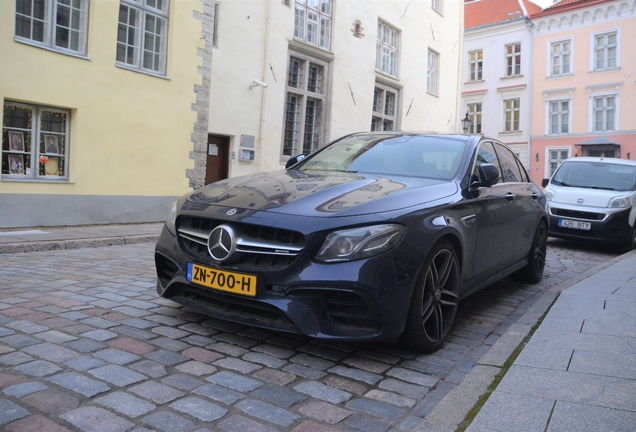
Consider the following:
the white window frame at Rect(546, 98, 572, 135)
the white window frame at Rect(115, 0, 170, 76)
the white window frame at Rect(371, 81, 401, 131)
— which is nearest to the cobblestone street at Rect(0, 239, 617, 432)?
the white window frame at Rect(115, 0, 170, 76)

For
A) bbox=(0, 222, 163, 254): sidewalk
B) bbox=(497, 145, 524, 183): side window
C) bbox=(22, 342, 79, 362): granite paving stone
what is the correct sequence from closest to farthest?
bbox=(22, 342, 79, 362): granite paving stone, bbox=(497, 145, 524, 183): side window, bbox=(0, 222, 163, 254): sidewalk

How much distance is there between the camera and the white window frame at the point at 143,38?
460 inches

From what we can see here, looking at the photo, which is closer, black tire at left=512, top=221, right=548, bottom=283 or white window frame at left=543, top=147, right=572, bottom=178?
black tire at left=512, top=221, right=548, bottom=283

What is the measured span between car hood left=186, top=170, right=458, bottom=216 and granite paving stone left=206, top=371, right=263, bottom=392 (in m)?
0.97

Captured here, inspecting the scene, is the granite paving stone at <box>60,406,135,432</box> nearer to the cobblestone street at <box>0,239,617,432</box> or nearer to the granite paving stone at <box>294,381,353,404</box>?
the cobblestone street at <box>0,239,617,432</box>

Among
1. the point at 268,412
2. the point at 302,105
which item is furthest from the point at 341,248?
the point at 302,105

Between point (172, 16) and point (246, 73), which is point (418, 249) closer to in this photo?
point (172, 16)

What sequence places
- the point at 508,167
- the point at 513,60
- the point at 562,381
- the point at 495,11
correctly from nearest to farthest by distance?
the point at 562,381
the point at 508,167
the point at 513,60
the point at 495,11

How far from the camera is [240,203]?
366 cm

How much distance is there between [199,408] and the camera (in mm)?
2633

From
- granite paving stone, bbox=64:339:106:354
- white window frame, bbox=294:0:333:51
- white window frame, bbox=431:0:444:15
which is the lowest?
granite paving stone, bbox=64:339:106:354

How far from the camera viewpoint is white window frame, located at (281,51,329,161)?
1647 cm

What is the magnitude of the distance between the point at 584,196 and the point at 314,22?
9608 millimetres

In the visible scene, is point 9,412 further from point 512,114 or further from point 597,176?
point 512,114
